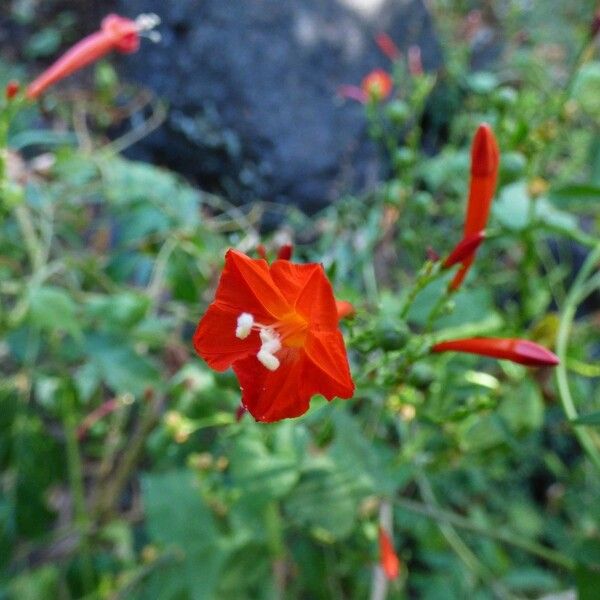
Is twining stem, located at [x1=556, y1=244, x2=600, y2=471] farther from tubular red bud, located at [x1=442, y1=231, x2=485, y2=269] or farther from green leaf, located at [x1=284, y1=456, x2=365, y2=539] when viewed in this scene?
green leaf, located at [x1=284, y1=456, x2=365, y2=539]

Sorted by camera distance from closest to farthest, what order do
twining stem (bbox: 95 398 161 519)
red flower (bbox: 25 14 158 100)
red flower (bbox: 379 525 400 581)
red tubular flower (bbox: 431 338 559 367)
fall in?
red tubular flower (bbox: 431 338 559 367) < red flower (bbox: 379 525 400 581) < red flower (bbox: 25 14 158 100) < twining stem (bbox: 95 398 161 519)

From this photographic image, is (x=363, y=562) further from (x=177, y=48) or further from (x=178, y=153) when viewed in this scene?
(x=177, y=48)

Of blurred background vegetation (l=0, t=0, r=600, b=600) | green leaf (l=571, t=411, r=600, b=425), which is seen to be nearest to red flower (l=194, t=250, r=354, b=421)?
blurred background vegetation (l=0, t=0, r=600, b=600)

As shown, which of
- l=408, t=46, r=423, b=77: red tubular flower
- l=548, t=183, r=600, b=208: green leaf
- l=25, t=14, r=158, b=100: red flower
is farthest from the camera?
l=408, t=46, r=423, b=77: red tubular flower

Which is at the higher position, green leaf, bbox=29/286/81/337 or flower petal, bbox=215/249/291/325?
flower petal, bbox=215/249/291/325

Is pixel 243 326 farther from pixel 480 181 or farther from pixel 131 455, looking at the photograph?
pixel 131 455

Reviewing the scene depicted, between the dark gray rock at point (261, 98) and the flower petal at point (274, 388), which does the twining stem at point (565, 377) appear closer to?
the flower petal at point (274, 388)

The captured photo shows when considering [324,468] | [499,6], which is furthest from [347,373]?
[499,6]
